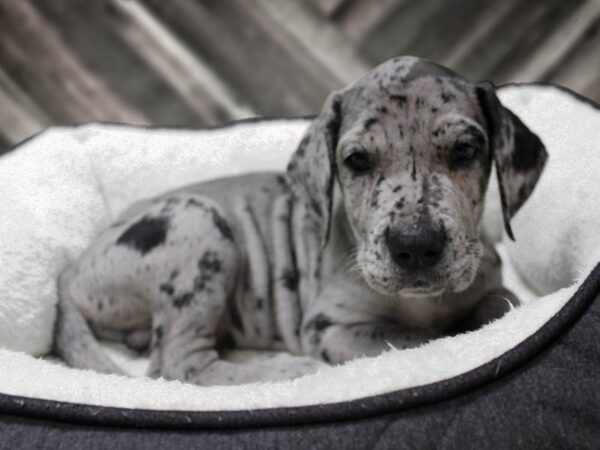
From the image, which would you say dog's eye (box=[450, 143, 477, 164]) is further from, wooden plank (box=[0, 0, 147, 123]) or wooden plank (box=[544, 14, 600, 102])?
wooden plank (box=[0, 0, 147, 123])

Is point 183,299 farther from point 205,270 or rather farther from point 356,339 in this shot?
point 356,339

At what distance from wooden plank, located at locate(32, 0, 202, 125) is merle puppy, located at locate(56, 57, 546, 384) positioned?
1.53 meters

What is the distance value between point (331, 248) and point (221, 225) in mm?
444

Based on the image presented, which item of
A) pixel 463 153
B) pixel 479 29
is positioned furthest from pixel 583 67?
pixel 463 153

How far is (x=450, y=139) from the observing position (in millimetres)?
2309

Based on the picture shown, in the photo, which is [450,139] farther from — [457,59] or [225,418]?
[457,59]

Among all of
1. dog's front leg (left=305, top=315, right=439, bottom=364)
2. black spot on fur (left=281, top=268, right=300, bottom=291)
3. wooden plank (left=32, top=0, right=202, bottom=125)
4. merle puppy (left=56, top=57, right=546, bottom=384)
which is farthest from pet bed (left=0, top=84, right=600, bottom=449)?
wooden plank (left=32, top=0, right=202, bottom=125)

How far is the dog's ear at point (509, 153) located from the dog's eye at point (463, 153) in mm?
112

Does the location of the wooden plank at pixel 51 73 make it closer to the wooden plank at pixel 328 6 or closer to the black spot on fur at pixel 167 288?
the wooden plank at pixel 328 6

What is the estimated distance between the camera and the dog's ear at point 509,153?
7.96ft

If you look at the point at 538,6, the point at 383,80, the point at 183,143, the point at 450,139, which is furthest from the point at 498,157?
the point at 538,6

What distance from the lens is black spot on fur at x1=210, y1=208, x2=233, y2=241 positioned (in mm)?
2758

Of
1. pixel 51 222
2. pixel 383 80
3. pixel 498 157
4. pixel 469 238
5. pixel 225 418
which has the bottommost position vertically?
pixel 51 222

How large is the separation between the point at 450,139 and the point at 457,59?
2.07 metres
